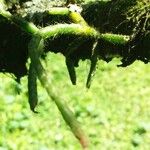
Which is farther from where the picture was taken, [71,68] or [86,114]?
[86,114]

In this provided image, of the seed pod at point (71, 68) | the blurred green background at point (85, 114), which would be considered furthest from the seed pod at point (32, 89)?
the blurred green background at point (85, 114)

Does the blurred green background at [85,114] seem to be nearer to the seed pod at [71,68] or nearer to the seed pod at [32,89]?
the seed pod at [71,68]

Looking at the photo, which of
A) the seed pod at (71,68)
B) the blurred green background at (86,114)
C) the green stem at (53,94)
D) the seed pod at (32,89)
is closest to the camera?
the green stem at (53,94)

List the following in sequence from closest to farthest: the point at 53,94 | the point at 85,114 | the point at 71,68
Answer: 1. the point at 53,94
2. the point at 71,68
3. the point at 85,114

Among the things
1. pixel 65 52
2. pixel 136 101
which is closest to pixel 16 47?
pixel 65 52

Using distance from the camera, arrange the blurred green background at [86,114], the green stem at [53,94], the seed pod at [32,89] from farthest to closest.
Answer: the blurred green background at [86,114] → the seed pod at [32,89] → the green stem at [53,94]

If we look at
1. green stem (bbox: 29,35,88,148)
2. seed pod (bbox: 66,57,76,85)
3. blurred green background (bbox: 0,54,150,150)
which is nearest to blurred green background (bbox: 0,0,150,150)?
blurred green background (bbox: 0,54,150,150)

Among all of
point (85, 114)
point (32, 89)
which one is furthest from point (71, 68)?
point (85, 114)

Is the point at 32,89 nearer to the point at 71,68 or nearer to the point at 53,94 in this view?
the point at 53,94

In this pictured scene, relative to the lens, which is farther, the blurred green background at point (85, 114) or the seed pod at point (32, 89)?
the blurred green background at point (85, 114)
